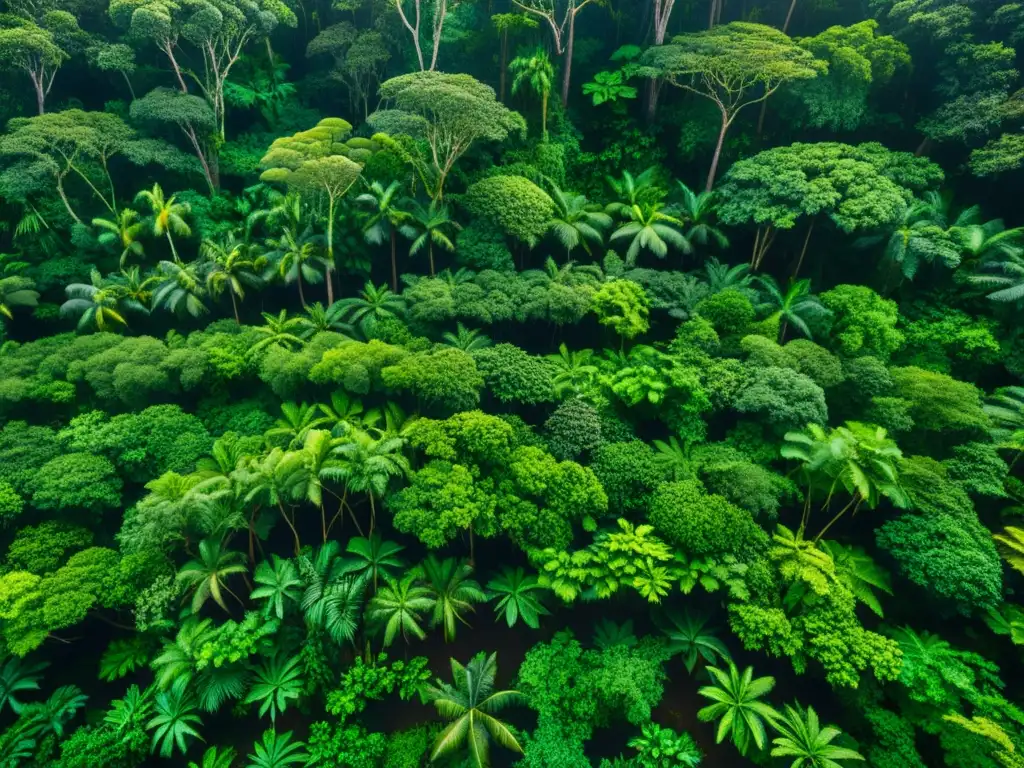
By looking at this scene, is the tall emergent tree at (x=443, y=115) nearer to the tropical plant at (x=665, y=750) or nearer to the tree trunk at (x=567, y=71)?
the tree trunk at (x=567, y=71)

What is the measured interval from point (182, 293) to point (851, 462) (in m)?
16.2

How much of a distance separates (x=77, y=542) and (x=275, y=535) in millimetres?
3378

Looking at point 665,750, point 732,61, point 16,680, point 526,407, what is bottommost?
point 16,680

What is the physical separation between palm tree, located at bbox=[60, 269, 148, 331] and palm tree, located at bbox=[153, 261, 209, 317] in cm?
76

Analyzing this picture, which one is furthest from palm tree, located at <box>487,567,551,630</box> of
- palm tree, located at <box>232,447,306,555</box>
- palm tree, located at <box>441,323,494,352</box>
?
palm tree, located at <box>441,323,494,352</box>

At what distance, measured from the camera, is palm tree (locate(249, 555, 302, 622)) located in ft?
28.5

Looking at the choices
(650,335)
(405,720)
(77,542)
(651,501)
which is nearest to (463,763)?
(405,720)

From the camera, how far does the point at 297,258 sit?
14328mm

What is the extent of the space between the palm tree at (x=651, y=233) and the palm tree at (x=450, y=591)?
9.63 metres

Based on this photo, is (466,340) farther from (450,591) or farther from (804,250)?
(804,250)

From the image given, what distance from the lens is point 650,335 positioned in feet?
45.9

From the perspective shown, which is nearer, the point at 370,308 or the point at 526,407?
the point at 526,407

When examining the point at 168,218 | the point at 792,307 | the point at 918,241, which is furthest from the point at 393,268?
the point at 918,241

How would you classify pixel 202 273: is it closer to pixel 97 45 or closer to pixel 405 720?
pixel 97 45
